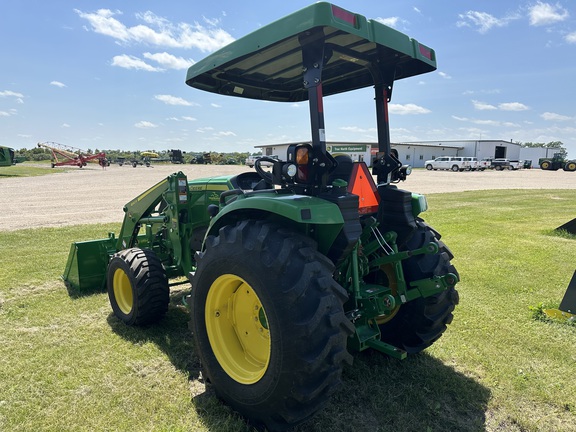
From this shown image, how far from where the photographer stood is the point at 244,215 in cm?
297

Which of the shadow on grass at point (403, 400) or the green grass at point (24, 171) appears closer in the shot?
the shadow on grass at point (403, 400)

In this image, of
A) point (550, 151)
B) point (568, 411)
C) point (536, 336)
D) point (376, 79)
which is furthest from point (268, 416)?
point (550, 151)

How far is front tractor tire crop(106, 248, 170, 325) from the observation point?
3.99m

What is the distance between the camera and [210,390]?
3.05 meters

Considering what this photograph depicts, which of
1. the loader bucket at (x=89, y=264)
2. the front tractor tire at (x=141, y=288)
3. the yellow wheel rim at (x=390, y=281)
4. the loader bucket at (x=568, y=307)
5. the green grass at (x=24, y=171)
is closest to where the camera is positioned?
the yellow wheel rim at (x=390, y=281)

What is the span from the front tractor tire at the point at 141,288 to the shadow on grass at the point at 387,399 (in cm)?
A: 42

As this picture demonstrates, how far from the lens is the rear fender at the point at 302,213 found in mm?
2367

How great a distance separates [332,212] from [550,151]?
86558mm

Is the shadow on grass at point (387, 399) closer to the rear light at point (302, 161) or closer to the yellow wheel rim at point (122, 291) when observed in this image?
the yellow wheel rim at point (122, 291)

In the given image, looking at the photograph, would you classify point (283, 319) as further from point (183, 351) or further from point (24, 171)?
point (24, 171)

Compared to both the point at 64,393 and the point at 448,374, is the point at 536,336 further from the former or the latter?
the point at 64,393

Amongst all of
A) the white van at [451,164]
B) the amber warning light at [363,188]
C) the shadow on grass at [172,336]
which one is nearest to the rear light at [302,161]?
the amber warning light at [363,188]

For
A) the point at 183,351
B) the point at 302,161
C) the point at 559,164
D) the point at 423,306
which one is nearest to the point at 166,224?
the point at 183,351

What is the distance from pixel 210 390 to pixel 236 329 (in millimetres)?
543
